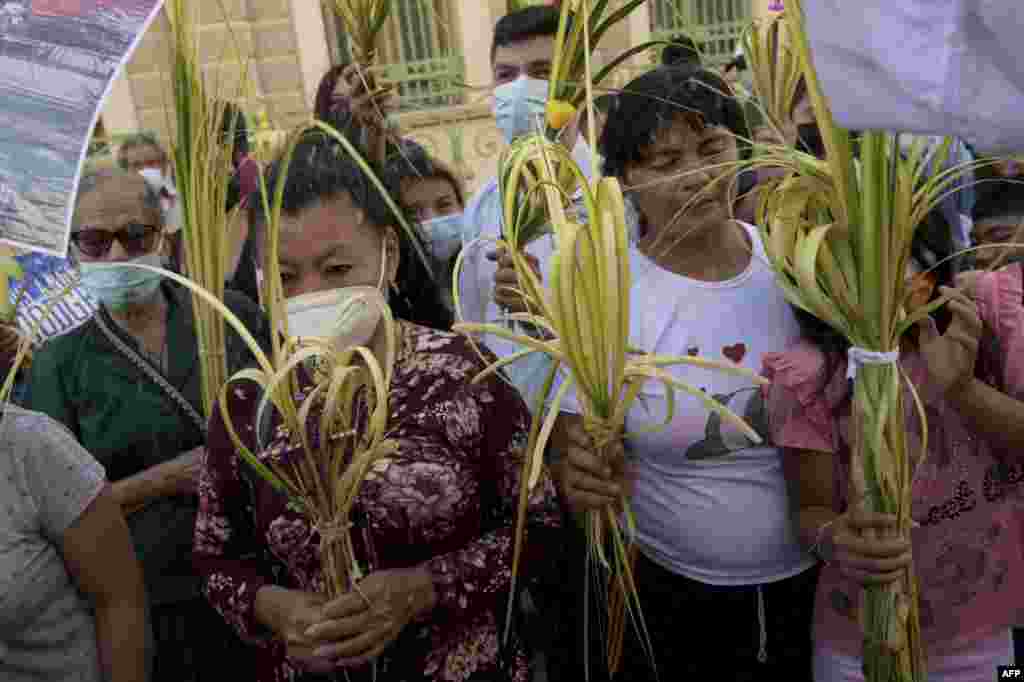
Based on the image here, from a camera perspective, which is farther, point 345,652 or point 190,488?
point 190,488

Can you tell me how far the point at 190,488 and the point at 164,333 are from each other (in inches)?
16.0

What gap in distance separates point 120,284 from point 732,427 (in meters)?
1.47

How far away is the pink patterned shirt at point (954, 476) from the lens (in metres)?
1.78

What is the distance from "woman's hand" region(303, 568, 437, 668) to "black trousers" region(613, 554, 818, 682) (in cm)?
67

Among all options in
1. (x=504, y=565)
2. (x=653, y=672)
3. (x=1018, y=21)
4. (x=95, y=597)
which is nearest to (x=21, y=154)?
(x=95, y=597)

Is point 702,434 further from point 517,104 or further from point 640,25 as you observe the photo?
point 640,25

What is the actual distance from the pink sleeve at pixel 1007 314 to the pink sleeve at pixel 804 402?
0.29 meters

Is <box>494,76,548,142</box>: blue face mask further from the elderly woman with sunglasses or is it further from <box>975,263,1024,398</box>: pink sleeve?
<box>975,263,1024,398</box>: pink sleeve

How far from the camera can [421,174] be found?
3.33 m

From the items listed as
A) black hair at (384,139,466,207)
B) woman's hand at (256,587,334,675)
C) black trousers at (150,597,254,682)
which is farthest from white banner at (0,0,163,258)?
black trousers at (150,597,254,682)

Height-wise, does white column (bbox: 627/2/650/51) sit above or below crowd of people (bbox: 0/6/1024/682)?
above

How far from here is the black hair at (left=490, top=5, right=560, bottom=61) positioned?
3.02 metres

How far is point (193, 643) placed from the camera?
2.48m

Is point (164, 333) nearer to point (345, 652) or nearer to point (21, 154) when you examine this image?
point (21, 154)
